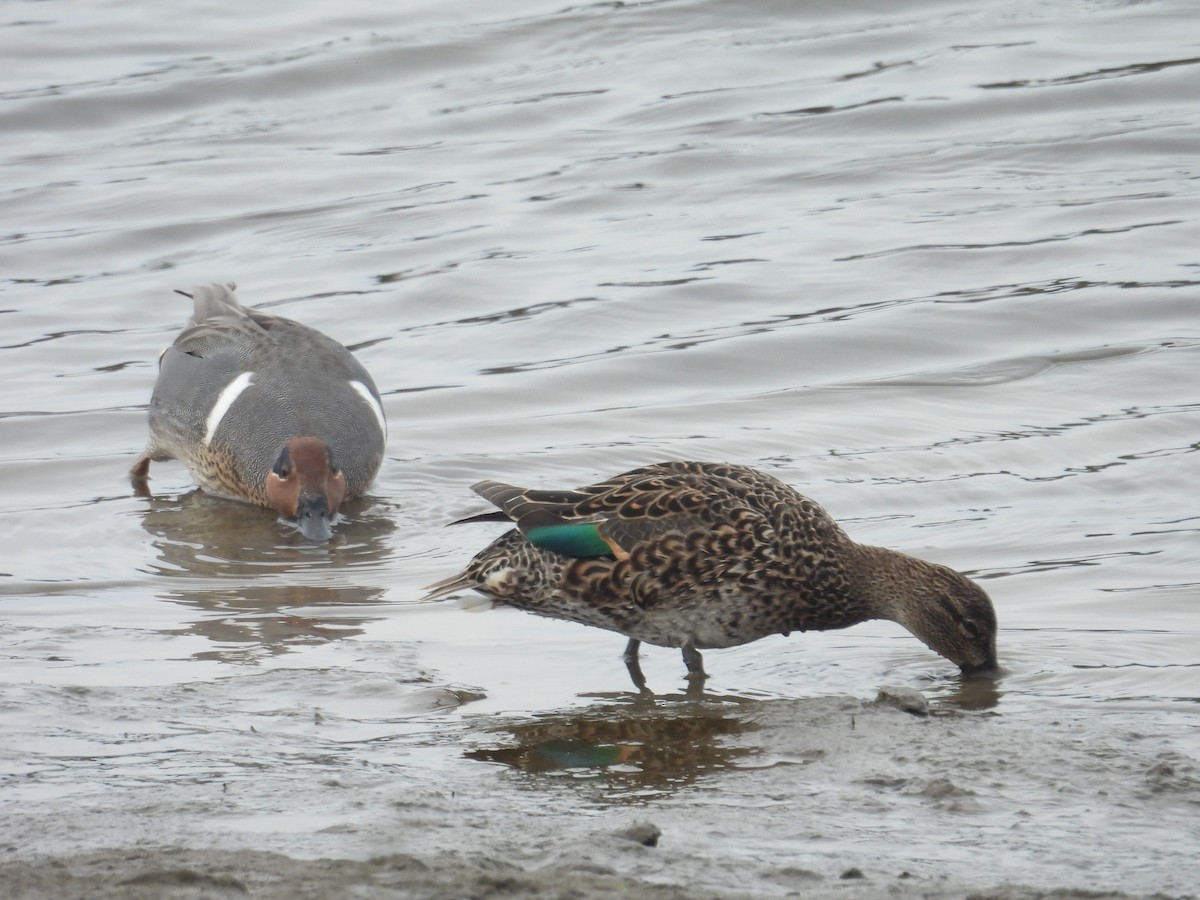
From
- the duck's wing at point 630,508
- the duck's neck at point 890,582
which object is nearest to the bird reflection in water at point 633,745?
the duck's wing at point 630,508

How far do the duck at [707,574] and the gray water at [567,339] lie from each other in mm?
193

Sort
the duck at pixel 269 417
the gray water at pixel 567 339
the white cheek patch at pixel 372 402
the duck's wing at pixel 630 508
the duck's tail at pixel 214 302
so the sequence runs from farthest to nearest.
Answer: the duck's tail at pixel 214 302 → the white cheek patch at pixel 372 402 → the duck at pixel 269 417 → the duck's wing at pixel 630 508 → the gray water at pixel 567 339

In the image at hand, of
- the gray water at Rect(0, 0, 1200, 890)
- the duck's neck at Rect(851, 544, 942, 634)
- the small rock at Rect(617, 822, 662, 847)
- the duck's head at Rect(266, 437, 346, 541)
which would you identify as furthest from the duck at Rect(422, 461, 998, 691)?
the duck's head at Rect(266, 437, 346, 541)

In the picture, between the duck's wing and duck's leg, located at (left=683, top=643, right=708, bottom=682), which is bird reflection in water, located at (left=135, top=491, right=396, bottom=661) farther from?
duck's leg, located at (left=683, top=643, right=708, bottom=682)

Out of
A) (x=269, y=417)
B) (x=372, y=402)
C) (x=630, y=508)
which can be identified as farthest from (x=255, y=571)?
(x=630, y=508)

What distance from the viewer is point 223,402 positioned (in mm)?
9469

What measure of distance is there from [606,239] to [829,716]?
881 centimetres

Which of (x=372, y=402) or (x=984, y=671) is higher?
(x=372, y=402)

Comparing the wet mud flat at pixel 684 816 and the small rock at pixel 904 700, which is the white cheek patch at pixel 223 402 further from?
the small rock at pixel 904 700

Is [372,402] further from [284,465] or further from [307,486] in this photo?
[307,486]

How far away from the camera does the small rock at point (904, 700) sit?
5.20 metres

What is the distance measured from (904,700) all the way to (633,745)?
836mm

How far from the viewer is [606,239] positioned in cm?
1359

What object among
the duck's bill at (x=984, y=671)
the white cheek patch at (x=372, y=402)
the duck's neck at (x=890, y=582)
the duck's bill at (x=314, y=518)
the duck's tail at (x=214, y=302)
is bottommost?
the duck's bill at (x=984, y=671)
